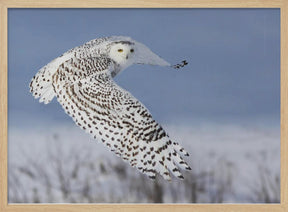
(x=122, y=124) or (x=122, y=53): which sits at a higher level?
(x=122, y=53)

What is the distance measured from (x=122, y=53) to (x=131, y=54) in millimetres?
44

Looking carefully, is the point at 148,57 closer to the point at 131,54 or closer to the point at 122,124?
the point at 131,54

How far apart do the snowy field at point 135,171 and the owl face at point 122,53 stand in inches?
14.7

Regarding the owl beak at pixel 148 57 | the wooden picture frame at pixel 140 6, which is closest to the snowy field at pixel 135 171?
the wooden picture frame at pixel 140 6

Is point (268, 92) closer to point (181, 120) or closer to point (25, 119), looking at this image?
point (181, 120)

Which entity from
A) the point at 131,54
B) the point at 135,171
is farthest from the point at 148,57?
the point at 135,171

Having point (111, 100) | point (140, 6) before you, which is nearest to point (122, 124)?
point (111, 100)

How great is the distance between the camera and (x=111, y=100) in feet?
9.13

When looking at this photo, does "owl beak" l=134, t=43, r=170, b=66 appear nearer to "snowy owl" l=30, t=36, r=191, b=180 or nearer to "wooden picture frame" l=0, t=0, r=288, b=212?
"snowy owl" l=30, t=36, r=191, b=180

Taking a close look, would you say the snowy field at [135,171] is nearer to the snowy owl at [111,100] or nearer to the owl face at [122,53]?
the snowy owl at [111,100]

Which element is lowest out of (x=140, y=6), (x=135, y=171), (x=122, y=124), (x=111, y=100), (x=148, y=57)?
(x=135, y=171)

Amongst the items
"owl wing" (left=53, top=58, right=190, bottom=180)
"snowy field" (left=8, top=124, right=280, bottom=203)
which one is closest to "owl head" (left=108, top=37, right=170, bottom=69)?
"owl wing" (left=53, top=58, right=190, bottom=180)

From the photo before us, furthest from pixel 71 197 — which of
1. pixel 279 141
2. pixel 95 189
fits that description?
pixel 279 141

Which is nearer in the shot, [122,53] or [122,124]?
[122,124]
